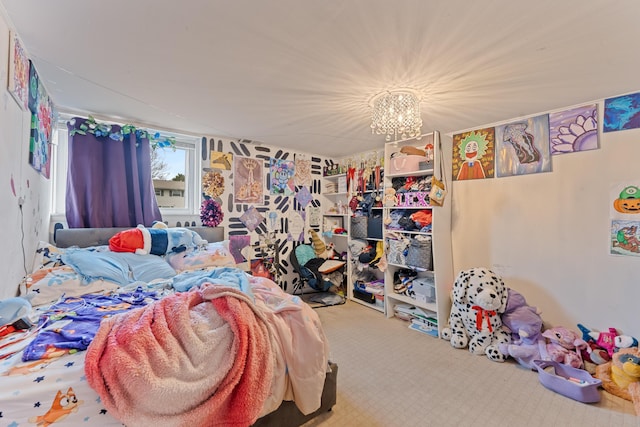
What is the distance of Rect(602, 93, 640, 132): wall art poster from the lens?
1980mm

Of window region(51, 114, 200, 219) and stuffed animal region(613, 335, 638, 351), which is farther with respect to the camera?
window region(51, 114, 200, 219)

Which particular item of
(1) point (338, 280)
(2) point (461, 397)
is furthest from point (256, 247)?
(2) point (461, 397)

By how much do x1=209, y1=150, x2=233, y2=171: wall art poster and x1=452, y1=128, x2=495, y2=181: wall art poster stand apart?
2.62 metres

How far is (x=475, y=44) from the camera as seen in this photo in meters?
1.40

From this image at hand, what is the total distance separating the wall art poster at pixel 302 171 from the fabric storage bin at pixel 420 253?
183 centimetres

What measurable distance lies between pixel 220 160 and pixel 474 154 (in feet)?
9.35

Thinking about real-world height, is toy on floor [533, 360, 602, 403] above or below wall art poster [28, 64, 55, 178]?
below

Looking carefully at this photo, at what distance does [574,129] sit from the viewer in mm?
2236

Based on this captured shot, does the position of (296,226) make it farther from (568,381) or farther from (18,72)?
(568,381)

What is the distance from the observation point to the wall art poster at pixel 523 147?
240 cm

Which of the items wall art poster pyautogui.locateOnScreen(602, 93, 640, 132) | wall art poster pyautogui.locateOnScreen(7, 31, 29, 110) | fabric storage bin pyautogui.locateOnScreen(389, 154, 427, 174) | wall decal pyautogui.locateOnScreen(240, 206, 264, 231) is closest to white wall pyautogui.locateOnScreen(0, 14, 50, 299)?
wall art poster pyautogui.locateOnScreen(7, 31, 29, 110)

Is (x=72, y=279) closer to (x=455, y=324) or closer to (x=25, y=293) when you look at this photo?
(x=25, y=293)

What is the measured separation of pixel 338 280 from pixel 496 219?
7.02 feet

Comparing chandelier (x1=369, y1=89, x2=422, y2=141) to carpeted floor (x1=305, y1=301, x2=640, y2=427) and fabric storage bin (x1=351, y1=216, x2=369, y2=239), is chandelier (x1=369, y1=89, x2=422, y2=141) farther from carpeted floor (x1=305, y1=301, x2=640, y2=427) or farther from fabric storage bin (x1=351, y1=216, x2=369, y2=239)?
carpeted floor (x1=305, y1=301, x2=640, y2=427)
